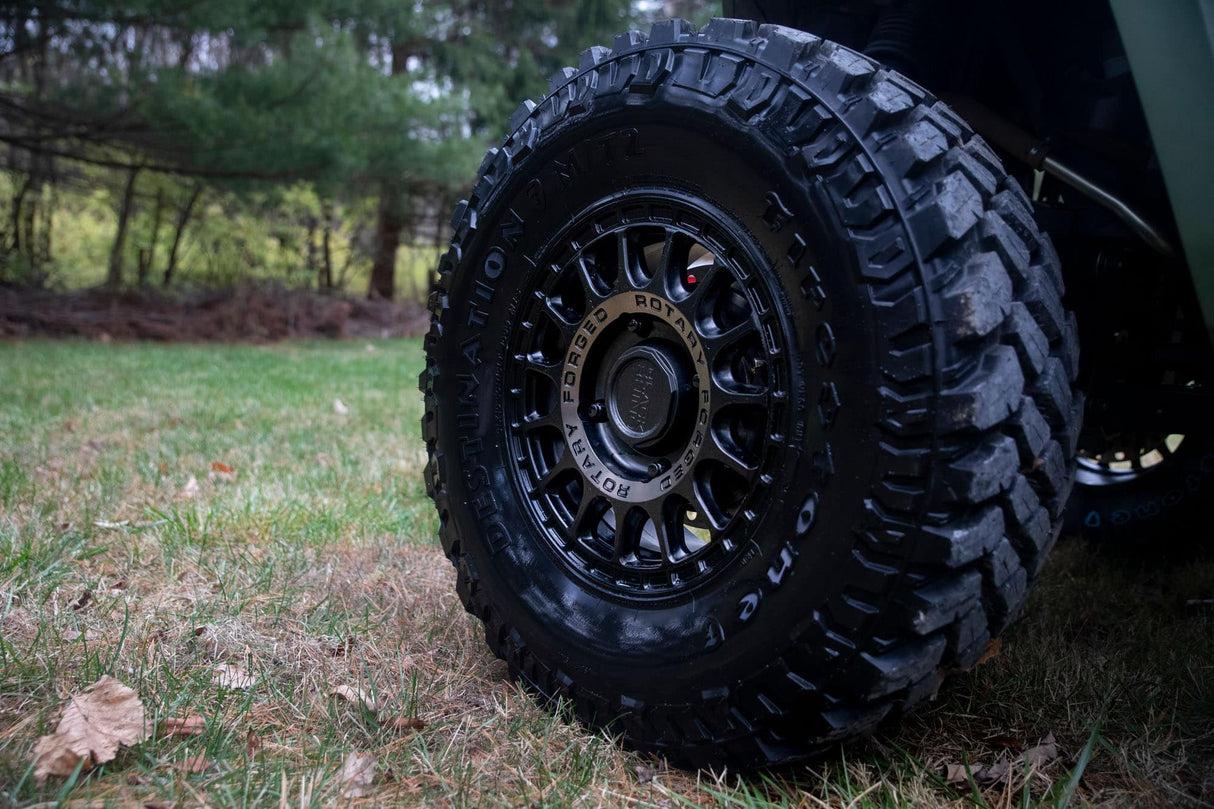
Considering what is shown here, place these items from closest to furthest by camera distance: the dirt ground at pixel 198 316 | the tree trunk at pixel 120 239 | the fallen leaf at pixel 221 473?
the fallen leaf at pixel 221 473
the dirt ground at pixel 198 316
the tree trunk at pixel 120 239

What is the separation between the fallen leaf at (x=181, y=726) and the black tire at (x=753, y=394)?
21.9 inches

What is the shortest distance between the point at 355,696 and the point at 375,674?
0.15 metres

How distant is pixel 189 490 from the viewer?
3.27m

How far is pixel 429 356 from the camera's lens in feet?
6.45

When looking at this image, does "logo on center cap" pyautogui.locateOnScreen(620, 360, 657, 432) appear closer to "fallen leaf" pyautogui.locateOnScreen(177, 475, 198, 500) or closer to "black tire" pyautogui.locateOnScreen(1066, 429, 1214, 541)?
"black tire" pyautogui.locateOnScreen(1066, 429, 1214, 541)

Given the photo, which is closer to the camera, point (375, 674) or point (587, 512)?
point (587, 512)

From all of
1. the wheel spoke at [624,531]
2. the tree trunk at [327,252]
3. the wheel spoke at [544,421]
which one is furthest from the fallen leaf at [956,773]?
the tree trunk at [327,252]

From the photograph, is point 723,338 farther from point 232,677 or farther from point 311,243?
point 311,243

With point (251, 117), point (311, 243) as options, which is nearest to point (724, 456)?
point (251, 117)

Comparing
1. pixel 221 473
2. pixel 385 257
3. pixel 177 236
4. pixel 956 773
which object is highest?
pixel 956 773

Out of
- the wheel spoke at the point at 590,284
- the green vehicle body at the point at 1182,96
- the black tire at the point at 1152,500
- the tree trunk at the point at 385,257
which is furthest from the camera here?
the tree trunk at the point at 385,257

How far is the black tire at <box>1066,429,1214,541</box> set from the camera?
250 centimetres

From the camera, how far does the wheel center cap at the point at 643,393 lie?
1619 mm

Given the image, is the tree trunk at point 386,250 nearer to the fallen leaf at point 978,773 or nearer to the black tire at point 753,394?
the black tire at point 753,394
